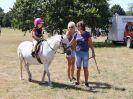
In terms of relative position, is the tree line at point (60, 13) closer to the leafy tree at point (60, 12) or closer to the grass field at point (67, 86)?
the leafy tree at point (60, 12)

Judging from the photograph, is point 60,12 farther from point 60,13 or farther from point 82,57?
point 82,57

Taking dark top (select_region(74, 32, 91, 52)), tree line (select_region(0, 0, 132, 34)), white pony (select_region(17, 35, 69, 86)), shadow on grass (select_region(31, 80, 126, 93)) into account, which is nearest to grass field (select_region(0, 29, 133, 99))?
shadow on grass (select_region(31, 80, 126, 93))

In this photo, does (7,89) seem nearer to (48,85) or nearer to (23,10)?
(48,85)

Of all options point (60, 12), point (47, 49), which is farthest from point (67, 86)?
point (60, 12)

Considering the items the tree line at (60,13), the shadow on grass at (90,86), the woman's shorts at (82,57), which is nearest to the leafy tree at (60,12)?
the tree line at (60,13)

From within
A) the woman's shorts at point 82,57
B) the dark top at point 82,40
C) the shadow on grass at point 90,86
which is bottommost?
the shadow on grass at point 90,86

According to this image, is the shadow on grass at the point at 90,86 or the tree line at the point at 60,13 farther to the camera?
the tree line at the point at 60,13

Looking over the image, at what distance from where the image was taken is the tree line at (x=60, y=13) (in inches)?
1372

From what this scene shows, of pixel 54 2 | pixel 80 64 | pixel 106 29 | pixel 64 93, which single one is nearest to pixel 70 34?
pixel 80 64

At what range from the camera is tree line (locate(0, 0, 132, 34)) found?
114ft

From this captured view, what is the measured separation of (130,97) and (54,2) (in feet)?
86.4

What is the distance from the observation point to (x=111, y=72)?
15.5 m

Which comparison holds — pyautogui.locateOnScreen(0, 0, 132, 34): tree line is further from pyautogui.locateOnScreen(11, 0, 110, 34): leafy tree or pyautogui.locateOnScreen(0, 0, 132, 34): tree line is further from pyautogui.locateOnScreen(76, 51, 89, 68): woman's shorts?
pyautogui.locateOnScreen(76, 51, 89, 68): woman's shorts

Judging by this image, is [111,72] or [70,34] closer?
[70,34]
